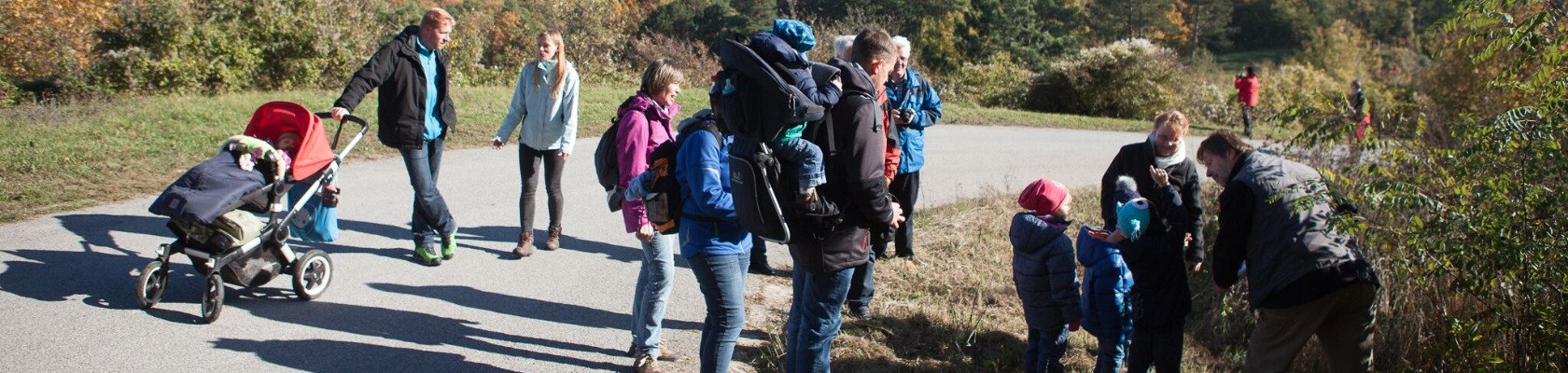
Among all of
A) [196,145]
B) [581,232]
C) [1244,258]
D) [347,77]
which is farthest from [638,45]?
[1244,258]

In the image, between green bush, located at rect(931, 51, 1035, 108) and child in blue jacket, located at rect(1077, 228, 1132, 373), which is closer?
child in blue jacket, located at rect(1077, 228, 1132, 373)

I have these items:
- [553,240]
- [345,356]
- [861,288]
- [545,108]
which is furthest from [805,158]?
[553,240]

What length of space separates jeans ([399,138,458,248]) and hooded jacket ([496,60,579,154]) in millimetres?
515

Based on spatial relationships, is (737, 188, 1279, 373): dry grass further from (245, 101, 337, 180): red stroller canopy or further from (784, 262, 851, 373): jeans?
(245, 101, 337, 180): red stroller canopy

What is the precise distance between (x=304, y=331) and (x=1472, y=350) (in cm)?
576

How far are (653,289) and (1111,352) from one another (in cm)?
221

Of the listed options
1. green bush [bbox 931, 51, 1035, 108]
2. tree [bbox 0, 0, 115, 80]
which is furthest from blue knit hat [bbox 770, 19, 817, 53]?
green bush [bbox 931, 51, 1035, 108]

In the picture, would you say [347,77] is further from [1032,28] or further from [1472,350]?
[1032,28]

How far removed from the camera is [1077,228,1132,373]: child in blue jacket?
5.00m

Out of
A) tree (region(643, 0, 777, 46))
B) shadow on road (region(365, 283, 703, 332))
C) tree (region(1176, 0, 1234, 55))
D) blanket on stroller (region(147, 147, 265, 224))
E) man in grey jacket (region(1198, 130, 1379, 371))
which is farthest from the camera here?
tree (region(1176, 0, 1234, 55))

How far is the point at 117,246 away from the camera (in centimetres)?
701

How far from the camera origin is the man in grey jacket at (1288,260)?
4492mm

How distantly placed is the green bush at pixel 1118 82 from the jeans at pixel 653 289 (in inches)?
816

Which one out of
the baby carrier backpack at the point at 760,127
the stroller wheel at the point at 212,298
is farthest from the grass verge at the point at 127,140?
the baby carrier backpack at the point at 760,127
